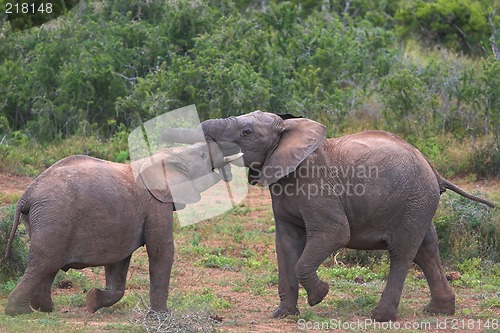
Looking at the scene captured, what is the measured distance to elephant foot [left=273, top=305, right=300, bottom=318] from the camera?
26.3 ft

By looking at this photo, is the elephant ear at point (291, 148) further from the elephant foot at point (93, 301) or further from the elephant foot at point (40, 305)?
the elephant foot at point (40, 305)

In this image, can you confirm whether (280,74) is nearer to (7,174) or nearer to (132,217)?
(7,174)

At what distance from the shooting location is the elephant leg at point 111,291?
7766 millimetres

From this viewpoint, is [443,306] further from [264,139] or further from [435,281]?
[264,139]

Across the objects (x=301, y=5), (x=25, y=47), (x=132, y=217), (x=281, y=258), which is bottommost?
(x=301, y=5)

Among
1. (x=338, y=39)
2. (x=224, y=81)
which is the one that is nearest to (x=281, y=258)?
(x=224, y=81)

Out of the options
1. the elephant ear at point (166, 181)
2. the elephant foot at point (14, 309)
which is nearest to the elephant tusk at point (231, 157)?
the elephant ear at point (166, 181)

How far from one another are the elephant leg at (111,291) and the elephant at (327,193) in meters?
1.12

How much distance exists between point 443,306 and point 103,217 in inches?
115

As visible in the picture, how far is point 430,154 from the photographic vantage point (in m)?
13.7

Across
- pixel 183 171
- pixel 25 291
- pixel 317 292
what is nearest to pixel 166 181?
pixel 183 171

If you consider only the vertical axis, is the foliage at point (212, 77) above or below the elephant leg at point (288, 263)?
below

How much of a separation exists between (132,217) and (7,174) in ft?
18.9

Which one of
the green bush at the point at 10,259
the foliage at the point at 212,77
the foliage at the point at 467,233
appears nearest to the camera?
the green bush at the point at 10,259
